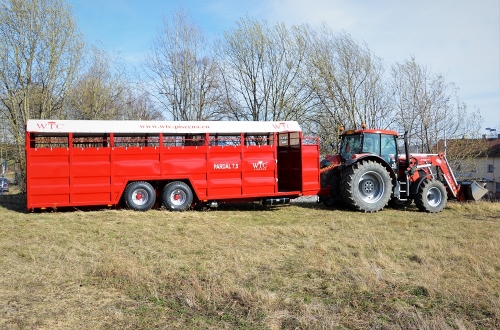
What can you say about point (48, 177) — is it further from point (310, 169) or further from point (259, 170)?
point (310, 169)

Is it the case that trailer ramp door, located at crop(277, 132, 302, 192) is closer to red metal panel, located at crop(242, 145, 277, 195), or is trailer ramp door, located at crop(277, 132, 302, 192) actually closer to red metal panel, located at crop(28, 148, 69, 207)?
red metal panel, located at crop(242, 145, 277, 195)

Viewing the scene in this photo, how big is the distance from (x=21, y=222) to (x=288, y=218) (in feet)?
20.3

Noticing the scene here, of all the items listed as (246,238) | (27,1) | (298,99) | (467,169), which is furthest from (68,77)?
(467,169)

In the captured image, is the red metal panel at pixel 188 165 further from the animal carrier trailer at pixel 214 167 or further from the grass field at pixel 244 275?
the grass field at pixel 244 275

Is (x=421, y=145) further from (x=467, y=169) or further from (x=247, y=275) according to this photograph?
(x=247, y=275)

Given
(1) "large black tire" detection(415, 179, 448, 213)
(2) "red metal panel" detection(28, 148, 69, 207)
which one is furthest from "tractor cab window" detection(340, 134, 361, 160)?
(2) "red metal panel" detection(28, 148, 69, 207)

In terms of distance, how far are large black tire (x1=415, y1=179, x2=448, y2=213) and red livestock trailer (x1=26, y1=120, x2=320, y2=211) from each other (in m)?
3.04

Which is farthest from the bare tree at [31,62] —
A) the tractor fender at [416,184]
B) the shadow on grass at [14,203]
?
the tractor fender at [416,184]

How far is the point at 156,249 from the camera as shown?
24.3 ft

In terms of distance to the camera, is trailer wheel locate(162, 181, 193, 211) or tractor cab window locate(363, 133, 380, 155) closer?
trailer wheel locate(162, 181, 193, 211)

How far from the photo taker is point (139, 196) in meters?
11.9

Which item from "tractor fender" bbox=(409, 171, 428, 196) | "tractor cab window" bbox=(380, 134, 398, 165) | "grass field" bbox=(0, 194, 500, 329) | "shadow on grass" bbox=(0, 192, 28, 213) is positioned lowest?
"grass field" bbox=(0, 194, 500, 329)

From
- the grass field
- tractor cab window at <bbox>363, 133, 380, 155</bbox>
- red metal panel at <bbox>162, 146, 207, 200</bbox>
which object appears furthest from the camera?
tractor cab window at <bbox>363, 133, 380, 155</bbox>

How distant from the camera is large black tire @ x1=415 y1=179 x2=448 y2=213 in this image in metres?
13.0
